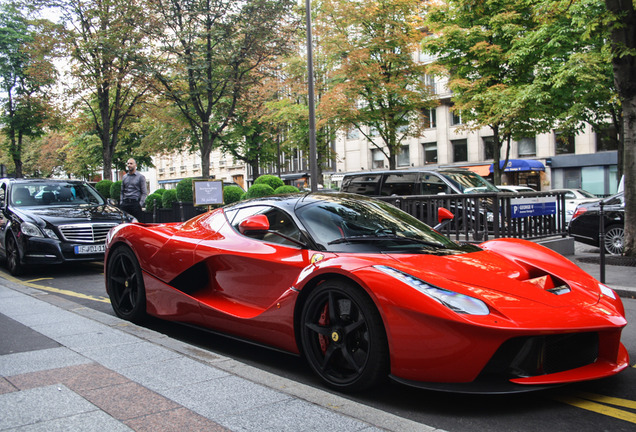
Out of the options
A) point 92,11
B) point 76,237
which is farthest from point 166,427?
point 92,11

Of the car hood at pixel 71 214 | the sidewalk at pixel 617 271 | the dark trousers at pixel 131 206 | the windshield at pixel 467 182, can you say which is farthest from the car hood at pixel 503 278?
the windshield at pixel 467 182

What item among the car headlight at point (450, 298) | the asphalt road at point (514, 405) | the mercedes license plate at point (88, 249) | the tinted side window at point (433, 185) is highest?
the tinted side window at point (433, 185)

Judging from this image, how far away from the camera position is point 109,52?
1719 cm

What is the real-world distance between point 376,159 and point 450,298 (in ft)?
142

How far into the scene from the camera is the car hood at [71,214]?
8816 millimetres

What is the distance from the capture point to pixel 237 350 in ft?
14.4

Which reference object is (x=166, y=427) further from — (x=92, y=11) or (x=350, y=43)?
(x=350, y=43)

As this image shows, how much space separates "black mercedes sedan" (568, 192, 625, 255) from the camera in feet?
36.9

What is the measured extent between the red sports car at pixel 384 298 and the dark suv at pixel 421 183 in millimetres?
9080

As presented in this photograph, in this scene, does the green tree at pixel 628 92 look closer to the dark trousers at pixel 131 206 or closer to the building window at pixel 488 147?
the dark trousers at pixel 131 206

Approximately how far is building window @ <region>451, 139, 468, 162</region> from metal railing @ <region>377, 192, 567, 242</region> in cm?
3033

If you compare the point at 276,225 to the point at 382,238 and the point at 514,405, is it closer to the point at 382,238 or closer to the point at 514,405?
the point at 382,238

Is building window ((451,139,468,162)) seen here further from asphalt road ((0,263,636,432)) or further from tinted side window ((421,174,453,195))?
asphalt road ((0,263,636,432))

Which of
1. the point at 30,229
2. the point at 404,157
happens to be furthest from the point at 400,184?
the point at 404,157
